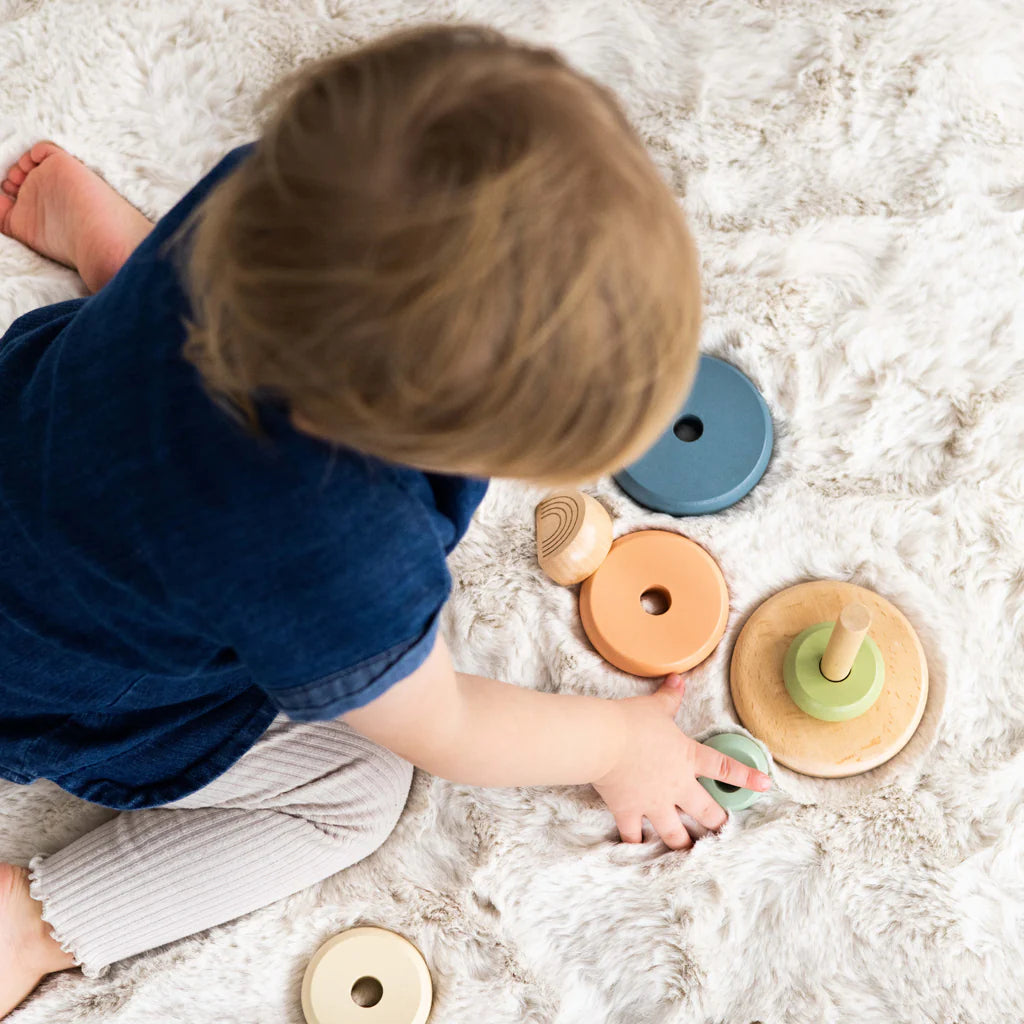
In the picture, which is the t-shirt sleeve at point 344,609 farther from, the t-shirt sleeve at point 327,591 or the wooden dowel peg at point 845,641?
the wooden dowel peg at point 845,641

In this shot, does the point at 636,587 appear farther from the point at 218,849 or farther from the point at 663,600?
the point at 218,849

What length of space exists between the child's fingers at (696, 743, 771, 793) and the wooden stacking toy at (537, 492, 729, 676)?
0.07 m

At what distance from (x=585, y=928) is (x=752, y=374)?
41 centimetres

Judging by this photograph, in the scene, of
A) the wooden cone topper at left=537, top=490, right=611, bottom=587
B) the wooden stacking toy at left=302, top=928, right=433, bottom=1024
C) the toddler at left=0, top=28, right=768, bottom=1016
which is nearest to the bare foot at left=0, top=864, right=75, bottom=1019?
the toddler at left=0, top=28, right=768, bottom=1016

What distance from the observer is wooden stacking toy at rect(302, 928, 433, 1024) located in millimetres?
649

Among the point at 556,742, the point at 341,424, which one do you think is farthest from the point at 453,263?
the point at 556,742

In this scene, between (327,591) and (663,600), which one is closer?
(327,591)

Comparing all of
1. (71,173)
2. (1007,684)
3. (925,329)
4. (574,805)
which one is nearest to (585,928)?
(574,805)

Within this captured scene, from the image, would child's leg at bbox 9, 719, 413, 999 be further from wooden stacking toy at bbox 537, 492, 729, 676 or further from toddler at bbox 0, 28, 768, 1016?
wooden stacking toy at bbox 537, 492, 729, 676

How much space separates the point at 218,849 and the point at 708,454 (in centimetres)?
43

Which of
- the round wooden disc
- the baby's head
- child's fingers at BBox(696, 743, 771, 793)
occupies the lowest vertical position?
child's fingers at BBox(696, 743, 771, 793)

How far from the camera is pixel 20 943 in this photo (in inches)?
25.5

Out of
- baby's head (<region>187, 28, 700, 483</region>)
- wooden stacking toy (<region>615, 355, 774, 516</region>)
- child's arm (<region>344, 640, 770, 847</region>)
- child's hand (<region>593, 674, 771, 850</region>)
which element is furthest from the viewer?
wooden stacking toy (<region>615, 355, 774, 516</region>)

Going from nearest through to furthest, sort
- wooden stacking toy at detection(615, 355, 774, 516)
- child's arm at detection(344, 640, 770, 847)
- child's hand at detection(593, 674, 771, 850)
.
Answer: child's arm at detection(344, 640, 770, 847), child's hand at detection(593, 674, 771, 850), wooden stacking toy at detection(615, 355, 774, 516)
